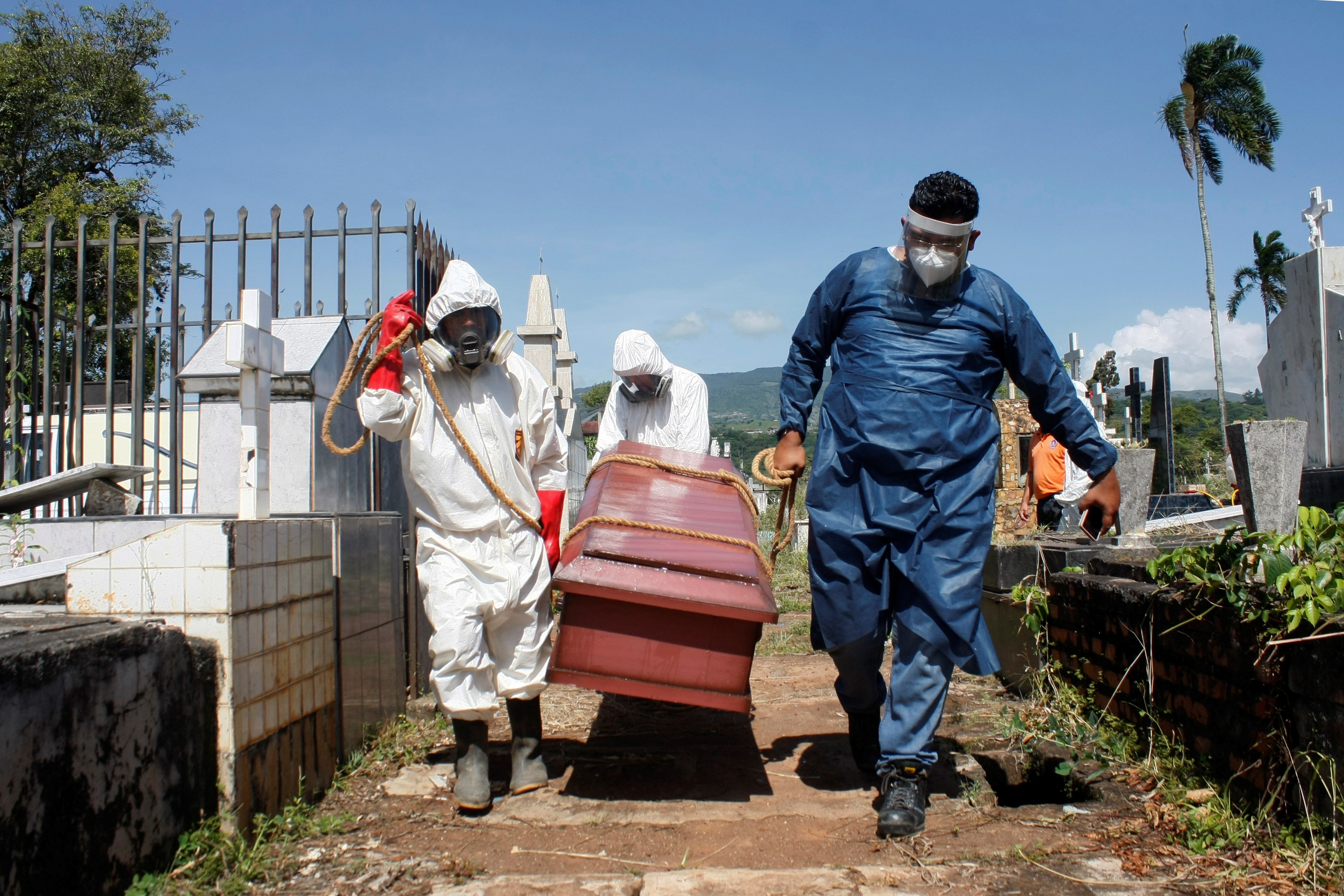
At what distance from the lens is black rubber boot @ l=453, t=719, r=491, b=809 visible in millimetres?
3049

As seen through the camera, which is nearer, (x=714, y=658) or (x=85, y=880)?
(x=85, y=880)

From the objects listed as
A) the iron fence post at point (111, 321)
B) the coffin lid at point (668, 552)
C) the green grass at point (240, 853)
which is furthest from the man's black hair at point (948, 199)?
the iron fence post at point (111, 321)

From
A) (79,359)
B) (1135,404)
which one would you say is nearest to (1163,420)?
(1135,404)

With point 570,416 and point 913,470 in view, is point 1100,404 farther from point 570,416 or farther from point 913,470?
point 913,470

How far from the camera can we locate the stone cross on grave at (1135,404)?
60.8 ft

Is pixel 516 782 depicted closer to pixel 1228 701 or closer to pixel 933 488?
pixel 933 488

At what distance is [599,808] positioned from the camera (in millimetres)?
3090

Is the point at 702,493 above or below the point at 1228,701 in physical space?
above

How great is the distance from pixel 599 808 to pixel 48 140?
21287 millimetres

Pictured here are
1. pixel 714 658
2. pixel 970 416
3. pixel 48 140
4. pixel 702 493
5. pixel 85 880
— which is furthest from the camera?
pixel 48 140

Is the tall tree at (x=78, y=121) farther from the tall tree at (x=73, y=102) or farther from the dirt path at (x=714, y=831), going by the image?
the dirt path at (x=714, y=831)

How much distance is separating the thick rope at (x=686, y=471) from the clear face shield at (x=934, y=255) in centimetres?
103

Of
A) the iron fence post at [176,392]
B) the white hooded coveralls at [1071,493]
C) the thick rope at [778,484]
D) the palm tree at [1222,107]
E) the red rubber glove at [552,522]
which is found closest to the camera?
the thick rope at [778,484]

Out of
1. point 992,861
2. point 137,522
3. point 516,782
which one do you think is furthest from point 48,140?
point 992,861
